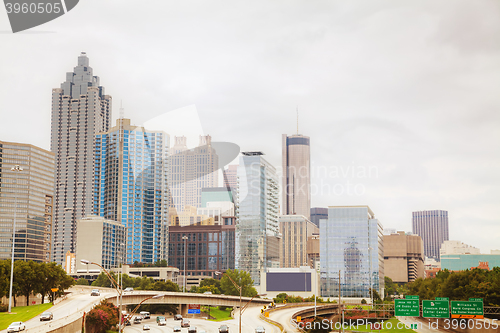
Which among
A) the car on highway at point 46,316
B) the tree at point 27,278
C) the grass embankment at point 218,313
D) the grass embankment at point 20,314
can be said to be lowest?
the grass embankment at point 218,313

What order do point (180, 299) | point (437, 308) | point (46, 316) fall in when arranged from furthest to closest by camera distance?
1. point (180, 299)
2. point (437, 308)
3. point (46, 316)

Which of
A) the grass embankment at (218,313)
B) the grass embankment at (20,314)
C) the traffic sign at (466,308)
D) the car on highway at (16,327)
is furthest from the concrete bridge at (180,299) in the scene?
the traffic sign at (466,308)

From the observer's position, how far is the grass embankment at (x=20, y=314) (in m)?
81.9

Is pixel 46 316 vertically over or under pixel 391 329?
over

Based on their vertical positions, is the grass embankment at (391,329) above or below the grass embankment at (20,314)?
below

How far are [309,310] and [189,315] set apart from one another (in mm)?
34301

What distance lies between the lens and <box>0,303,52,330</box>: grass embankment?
81.9 m

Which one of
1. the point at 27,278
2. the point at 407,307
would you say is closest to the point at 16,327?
the point at 27,278

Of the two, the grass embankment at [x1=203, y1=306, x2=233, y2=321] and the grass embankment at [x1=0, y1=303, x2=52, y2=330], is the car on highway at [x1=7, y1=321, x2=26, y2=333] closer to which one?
the grass embankment at [x1=0, y1=303, x2=52, y2=330]

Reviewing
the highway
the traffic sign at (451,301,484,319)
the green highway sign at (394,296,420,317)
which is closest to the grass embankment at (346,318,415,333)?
the green highway sign at (394,296,420,317)

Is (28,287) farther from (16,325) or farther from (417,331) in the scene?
(417,331)

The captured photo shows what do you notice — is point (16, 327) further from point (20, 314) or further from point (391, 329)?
point (391, 329)

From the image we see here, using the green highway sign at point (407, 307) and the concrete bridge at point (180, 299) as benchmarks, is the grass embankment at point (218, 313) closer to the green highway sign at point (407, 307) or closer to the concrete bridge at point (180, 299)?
the concrete bridge at point (180, 299)

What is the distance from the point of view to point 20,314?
8950 centimetres
